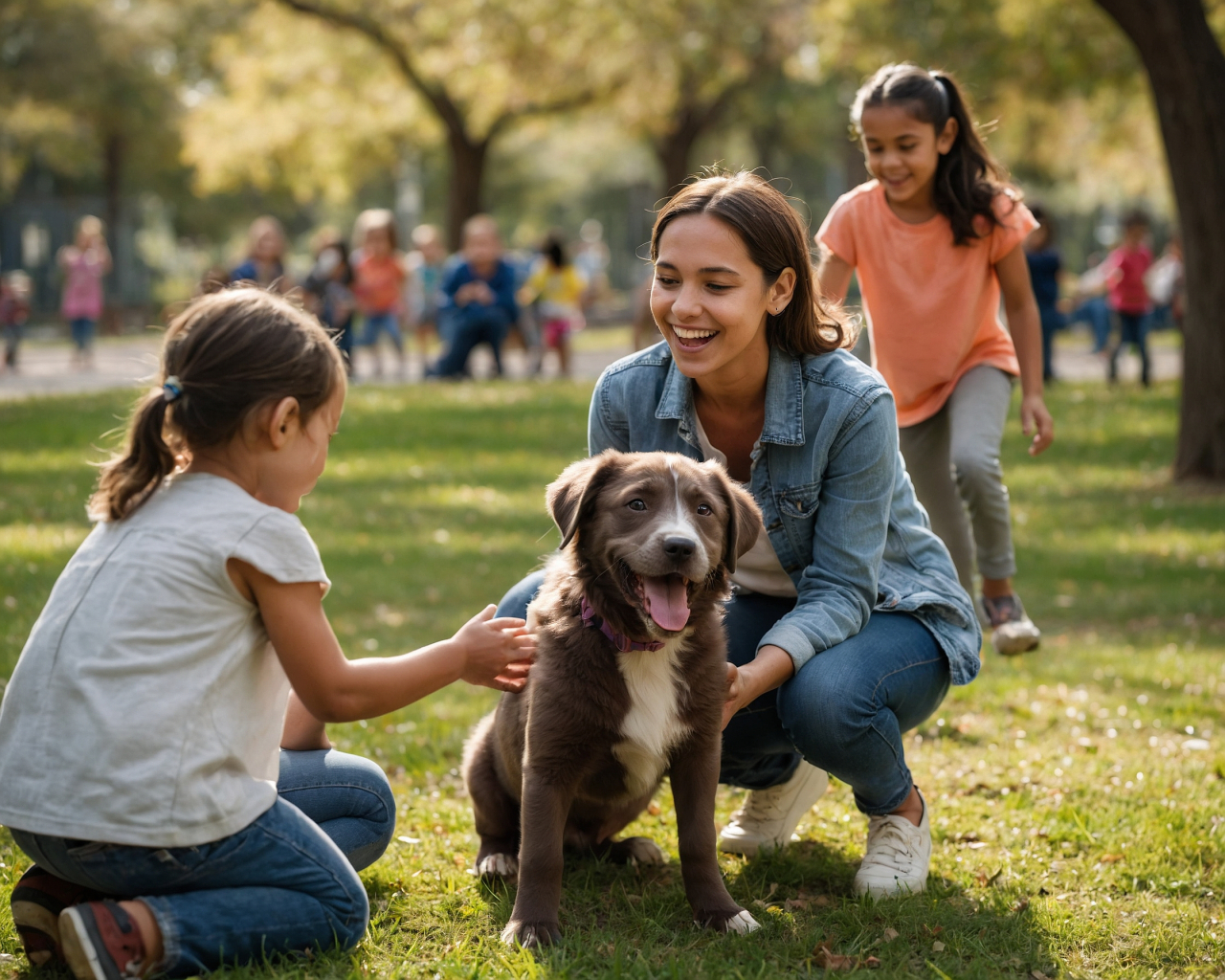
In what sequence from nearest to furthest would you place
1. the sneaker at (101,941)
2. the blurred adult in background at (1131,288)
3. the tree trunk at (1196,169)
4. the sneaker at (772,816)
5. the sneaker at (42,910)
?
the sneaker at (101,941) < the sneaker at (42,910) < the sneaker at (772,816) < the tree trunk at (1196,169) < the blurred adult in background at (1131,288)

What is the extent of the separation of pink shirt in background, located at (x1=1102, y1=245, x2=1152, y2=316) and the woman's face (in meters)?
18.2

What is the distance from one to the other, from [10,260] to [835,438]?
39.7 metres

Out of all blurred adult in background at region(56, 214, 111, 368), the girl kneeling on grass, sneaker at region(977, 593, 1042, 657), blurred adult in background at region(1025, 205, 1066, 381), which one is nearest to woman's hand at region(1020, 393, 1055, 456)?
sneaker at region(977, 593, 1042, 657)

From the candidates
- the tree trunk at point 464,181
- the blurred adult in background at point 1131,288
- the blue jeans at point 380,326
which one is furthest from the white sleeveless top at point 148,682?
the tree trunk at point 464,181

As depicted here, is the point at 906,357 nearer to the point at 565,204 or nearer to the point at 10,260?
the point at 10,260

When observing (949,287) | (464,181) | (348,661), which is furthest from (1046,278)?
(348,661)

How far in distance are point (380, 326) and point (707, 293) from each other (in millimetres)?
18507

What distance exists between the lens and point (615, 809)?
425 cm

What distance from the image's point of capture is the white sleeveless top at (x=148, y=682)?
3193mm

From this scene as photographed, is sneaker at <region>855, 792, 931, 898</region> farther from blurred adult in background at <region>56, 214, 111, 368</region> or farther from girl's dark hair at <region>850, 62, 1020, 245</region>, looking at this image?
blurred adult in background at <region>56, 214, 111, 368</region>

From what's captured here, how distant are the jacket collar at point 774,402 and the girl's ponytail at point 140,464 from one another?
1.68 m

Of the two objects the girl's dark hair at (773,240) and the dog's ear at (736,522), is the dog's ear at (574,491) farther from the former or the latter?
the girl's dark hair at (773,240)

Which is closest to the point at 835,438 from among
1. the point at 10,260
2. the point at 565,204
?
the point at 10,260

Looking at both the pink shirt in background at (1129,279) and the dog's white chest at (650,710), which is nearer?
the dog's white chest at (650,710)
